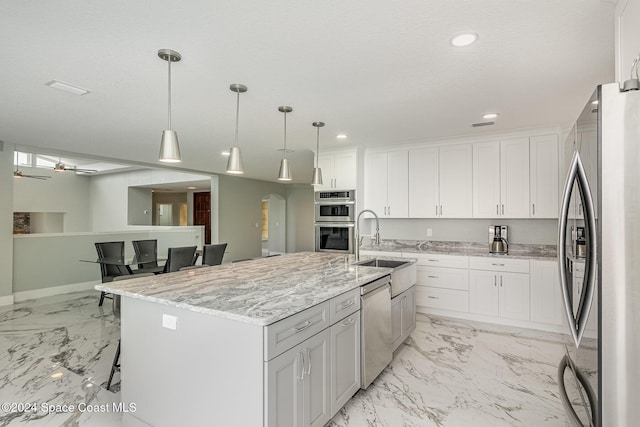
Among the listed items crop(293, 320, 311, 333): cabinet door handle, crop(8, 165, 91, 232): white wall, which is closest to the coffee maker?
crop(293, 320, 311, 333): cabinet door handle

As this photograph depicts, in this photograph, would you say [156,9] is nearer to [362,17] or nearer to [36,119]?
[362,17]

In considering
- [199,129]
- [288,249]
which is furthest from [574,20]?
[288,249]

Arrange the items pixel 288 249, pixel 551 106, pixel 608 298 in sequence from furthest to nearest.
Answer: pixel 288 249 → pixel 551 106 → pixel 608 298

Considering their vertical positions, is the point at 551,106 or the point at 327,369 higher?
the point at 551,106

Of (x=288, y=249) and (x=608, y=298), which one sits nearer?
(x=608, y=298)

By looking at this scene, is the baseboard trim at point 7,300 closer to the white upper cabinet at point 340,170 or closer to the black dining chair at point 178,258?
the black dining chair at point 178,258

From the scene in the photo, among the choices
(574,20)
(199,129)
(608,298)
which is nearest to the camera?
(608,298)

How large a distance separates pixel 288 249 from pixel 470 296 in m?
7.08

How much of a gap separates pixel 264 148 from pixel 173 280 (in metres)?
3.05

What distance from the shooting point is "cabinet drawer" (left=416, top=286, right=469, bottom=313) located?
4121mm

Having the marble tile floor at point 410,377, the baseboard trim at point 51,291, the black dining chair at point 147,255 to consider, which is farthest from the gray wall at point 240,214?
the marble tile floor at point 410,377

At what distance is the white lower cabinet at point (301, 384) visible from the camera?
1537 mm

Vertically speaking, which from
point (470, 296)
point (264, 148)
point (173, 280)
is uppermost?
point (264, 148)

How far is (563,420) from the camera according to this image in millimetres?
2164
